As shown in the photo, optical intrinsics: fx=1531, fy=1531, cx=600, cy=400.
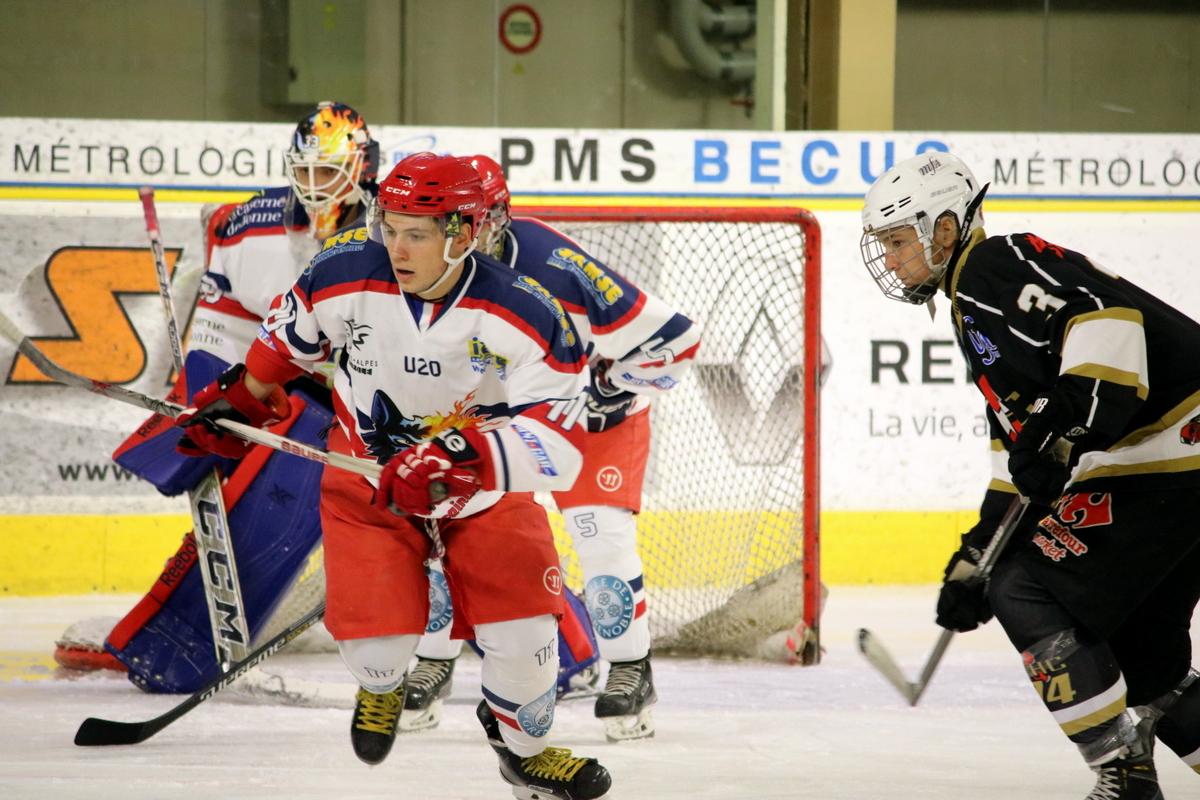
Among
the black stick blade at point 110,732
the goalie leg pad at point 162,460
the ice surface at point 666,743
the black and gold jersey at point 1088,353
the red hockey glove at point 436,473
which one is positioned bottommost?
the ice surface at point 666,743

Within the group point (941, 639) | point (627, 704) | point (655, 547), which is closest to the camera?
point (941, 639)

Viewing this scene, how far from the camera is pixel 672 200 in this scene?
5129mm

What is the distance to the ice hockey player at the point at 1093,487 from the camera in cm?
212

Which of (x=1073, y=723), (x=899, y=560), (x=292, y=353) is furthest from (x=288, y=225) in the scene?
(x=899, y=560)

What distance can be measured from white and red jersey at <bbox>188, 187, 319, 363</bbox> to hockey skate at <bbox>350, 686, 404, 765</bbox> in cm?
133

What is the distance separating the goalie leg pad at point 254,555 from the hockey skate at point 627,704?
0.82 meters

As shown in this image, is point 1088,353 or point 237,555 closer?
point 1088,353

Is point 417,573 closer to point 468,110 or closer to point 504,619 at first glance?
point 504,619

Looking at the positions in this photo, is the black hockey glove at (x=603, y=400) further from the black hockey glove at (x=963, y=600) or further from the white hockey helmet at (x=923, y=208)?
the black hockey glove at (x=963, y=600)

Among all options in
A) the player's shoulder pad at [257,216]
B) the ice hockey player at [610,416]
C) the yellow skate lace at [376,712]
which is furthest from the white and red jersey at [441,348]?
the player's shoulder pad at [257,216]

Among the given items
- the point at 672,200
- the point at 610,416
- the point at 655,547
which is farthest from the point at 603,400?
the point at 672,200

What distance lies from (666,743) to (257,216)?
1.51 metres

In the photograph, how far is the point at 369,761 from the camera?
7.88ft

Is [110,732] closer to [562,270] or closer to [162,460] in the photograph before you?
[162,460]
